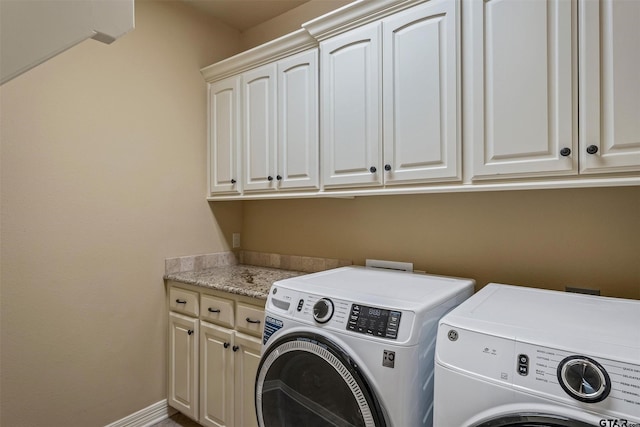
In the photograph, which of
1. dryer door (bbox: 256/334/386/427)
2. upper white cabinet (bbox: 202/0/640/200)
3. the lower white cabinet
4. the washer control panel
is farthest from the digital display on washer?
the lower white cabinet

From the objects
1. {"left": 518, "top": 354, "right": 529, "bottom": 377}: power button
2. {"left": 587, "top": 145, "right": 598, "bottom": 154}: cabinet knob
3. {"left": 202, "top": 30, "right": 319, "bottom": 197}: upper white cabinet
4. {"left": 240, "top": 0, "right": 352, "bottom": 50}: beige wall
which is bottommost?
{"left": 518, "top": 354, "right": 529, "bottom": 377}: power button

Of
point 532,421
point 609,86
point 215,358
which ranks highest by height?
point 609,86

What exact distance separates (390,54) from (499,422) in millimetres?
1478

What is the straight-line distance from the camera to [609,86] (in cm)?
113

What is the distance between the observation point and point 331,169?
5.98ft

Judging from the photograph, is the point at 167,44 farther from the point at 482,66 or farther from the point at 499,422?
the point at 499,422

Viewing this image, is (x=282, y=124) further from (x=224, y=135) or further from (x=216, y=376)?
(x=216, y=376)

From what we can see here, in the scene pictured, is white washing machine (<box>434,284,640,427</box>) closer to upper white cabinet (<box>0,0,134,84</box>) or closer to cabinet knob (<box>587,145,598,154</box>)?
cabinet knob (<box>587,145,598,154</box>)

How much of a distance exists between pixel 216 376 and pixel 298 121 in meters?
1.56

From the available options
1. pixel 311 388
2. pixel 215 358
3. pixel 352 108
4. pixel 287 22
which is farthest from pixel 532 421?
pixel 287 22

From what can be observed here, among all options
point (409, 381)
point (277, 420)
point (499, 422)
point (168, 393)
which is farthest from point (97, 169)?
point (499, 422)

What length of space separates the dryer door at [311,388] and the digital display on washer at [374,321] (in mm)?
102

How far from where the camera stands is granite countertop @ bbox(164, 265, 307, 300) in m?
1.84

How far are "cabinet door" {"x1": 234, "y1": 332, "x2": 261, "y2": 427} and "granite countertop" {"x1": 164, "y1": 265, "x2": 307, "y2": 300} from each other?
0.84ft
